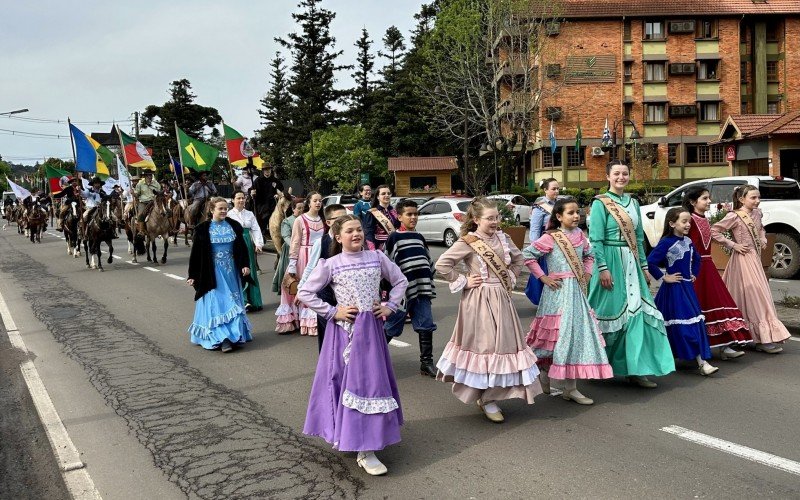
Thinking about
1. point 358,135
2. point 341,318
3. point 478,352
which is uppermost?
point 358,135

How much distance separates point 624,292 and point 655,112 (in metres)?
45.0

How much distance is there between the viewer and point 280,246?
12.5 m

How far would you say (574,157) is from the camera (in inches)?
1833

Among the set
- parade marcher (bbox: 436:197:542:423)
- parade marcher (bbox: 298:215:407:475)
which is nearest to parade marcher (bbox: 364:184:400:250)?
parade marcher (bbox: 436:197:542:423)

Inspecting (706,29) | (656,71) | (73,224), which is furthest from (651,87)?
(73,224)

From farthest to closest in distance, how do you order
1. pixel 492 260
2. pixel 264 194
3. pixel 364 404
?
1. pixel 264 194
2. pixel 492 260
3. pixel 364 404

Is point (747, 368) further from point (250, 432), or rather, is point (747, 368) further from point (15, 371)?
point (15, 371)

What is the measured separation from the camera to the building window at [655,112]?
4775cm

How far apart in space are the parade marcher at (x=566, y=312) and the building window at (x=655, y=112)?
44786 mm

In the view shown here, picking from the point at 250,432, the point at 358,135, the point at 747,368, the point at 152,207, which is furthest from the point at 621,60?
the point at 250,432

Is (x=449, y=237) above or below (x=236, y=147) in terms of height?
below

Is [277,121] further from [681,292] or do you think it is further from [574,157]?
[681,292]

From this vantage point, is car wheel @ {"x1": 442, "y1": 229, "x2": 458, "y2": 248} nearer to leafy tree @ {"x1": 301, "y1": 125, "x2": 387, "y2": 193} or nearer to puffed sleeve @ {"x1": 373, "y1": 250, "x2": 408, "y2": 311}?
puffed sleeve @ {"x1": 373, "y1": 250, "x2": 408, "y2": 311}

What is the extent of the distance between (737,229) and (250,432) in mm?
5789
